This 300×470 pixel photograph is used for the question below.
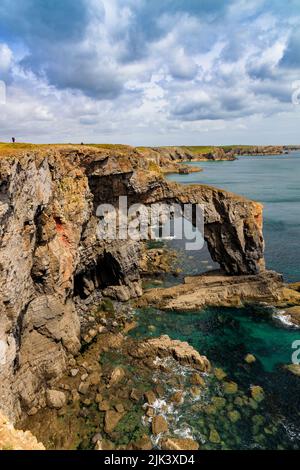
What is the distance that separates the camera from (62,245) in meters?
31.7

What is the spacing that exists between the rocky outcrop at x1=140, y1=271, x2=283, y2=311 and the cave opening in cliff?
4.96m

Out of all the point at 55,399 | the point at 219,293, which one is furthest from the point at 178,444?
the point at 219,293

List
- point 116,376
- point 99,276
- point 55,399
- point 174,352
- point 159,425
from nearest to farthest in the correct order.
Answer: point 159,425 < point 55,399 < point 116,376 < point 174,352 < point 99,276

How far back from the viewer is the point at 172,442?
→ 2114 cm

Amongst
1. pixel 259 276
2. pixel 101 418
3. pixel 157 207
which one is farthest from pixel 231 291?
pixel 101 418

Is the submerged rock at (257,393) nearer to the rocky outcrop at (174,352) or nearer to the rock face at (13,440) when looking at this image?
the rocky outcrop at (174,352)

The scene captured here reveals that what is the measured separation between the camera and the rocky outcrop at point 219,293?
1588 inches

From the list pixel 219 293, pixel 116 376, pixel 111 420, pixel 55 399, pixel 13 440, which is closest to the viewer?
pixel 13 440

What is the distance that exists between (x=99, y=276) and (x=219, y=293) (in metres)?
15.7

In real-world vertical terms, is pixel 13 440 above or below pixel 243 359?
above

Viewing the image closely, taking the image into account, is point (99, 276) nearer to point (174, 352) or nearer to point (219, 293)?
point (219, 293)

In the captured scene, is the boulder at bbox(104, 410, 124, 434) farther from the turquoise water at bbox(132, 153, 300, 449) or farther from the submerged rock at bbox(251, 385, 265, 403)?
the submerged rock at bbox(251, 385, 265, 403)

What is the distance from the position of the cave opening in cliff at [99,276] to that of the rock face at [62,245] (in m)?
0.13

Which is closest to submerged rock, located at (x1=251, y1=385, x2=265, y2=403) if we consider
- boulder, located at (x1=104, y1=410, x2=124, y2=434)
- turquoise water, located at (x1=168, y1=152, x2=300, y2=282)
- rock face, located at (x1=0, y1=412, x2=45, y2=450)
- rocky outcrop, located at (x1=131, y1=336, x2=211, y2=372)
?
rocky outcrop, located at (x1=131, y1=336, x2=211, y2=372)
